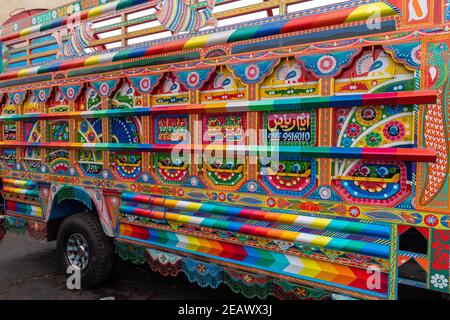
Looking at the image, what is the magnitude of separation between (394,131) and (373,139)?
0.13 meters

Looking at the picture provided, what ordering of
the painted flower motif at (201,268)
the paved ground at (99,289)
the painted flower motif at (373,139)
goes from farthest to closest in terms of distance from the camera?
the paved ground at (99,289) → the painted flower motif at (201,268) → the painted flower motif at (373,139)

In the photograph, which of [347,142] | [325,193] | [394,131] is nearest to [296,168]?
[325,193]

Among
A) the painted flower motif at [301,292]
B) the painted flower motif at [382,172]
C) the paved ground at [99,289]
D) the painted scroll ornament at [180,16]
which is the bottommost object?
the paved ground at [99,289]

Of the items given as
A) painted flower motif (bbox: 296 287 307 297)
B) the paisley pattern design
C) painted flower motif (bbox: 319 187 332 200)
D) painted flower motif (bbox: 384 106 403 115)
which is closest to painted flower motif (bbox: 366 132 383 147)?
painted flower motif (bbox: 384 106 403 115)

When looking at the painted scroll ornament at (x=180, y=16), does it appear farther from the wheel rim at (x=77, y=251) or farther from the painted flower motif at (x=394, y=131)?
the wheel rim at (x=77, y=251)

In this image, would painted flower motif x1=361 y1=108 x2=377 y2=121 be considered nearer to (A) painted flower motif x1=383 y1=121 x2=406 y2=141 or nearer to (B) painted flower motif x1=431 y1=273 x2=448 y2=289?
(A) painted flower motif x1=383 y1=121 x2=406 y2=141

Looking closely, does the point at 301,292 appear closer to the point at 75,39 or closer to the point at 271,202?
the point at 271,202

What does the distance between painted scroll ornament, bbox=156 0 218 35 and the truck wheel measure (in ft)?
7.06

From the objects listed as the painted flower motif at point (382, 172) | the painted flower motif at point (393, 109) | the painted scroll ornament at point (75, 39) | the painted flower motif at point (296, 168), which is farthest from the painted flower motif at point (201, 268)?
the painted scroll ornament at point (75, 39)

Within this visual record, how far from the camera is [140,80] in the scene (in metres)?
3.39

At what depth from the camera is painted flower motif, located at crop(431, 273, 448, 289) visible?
210cm

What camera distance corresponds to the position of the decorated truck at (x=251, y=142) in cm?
218

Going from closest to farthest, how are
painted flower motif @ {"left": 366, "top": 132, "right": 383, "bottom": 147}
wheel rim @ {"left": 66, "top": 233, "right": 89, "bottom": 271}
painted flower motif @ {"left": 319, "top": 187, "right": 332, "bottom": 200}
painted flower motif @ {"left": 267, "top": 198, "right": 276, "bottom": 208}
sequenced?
painted flower motif @ {"left": 366, "top": 132, "right": 383, "bottom": 147}
painted flower motif @ {"left": 319, "top": 187, "right": 332, "bottom": 200}
painted flower motif @ {"left": 267, "top": 198, "right": 276, "bottom": 208}
wheel rim @ {"left": 66, "top": 233, "right": 89, "bottom": 271}
